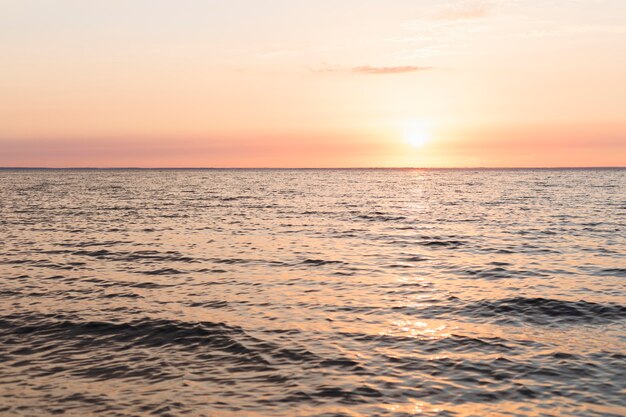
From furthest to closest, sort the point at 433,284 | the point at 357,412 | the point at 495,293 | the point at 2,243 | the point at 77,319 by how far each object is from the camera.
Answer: the point at 2,243 < the point at 433,284 < the point at 495,293 < the point at 77,319 < the point at 357,412

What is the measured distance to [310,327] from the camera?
1775 cm

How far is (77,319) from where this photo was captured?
1845 cm

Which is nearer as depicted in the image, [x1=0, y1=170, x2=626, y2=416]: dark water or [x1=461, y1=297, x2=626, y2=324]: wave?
[x1=0, y1=170, x2=626, y2=416]: dark water

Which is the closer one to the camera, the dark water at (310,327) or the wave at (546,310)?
the dark water at (310,327)

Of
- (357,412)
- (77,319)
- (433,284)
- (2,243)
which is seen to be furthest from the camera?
(2,243)

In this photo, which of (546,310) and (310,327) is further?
(546,310)

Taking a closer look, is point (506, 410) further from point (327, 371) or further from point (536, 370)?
point (327, 371)

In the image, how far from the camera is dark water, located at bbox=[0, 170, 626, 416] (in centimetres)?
1245

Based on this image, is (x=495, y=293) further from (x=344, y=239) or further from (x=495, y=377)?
(x=344, y=239)

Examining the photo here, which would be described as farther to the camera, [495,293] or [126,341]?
[495,293]

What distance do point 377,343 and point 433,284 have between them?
9.32 m

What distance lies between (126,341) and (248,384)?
16.6 feet

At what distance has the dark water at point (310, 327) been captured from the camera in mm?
12445

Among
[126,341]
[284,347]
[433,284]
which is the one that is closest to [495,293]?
[433,284]
